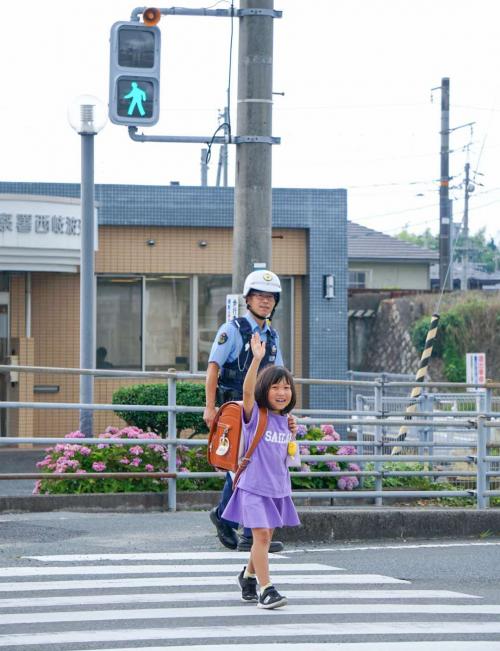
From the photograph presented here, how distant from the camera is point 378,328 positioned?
1639 inches

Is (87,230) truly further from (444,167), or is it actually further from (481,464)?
(444,167)

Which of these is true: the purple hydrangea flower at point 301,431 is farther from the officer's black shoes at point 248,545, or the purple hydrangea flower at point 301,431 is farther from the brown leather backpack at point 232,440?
the brown leather backpack at point 232,440

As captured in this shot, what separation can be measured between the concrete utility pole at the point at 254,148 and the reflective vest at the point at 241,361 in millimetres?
3331

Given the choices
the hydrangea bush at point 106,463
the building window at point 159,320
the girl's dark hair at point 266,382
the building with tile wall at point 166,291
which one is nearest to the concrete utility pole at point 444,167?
the building with tile wall at point 166,291

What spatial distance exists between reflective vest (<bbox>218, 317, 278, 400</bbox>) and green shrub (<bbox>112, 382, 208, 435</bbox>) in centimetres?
711

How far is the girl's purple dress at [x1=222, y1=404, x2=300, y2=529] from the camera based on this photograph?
263 inches

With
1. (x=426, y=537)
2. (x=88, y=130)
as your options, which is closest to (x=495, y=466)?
(x=426, y=537)

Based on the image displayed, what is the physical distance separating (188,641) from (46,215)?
1360cm

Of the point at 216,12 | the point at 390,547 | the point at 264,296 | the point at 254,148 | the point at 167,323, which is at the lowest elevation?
the point at 390,547

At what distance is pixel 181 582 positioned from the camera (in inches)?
293

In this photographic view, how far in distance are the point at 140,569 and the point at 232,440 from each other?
1.59 m

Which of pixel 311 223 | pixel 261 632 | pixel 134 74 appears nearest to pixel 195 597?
pixel 261 632

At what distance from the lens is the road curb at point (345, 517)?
9.41 meters

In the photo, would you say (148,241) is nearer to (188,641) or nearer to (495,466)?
(495,466)
